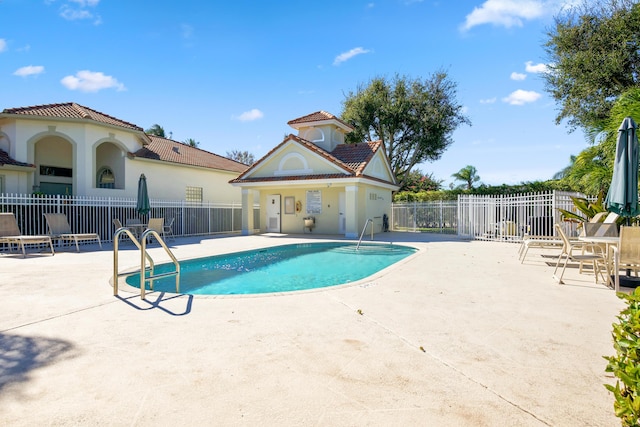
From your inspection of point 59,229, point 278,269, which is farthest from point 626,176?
point 59,229

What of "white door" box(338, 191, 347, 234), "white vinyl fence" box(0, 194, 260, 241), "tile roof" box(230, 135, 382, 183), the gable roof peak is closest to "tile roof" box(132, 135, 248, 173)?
"white vinyl fence" box(0, 194, 260, 241)

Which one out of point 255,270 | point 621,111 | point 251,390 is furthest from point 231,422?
point 621,111

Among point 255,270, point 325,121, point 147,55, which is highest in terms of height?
point 147,55

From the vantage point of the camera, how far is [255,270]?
33.3ft

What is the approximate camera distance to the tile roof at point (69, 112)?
57.1ft

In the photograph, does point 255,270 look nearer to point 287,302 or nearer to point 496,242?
point 287,302

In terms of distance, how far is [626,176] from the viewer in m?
7.11

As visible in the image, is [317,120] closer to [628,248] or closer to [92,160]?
[92,160]

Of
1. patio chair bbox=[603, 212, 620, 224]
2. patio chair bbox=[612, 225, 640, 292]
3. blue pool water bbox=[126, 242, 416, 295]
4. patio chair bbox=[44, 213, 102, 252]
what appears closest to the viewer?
patio chair bbox=[612, 225, 640, 292]

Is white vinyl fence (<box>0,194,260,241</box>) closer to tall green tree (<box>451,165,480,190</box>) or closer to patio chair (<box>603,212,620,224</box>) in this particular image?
patio chair (<box>603,212,620,224</box>)

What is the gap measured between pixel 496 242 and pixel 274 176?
12.4m

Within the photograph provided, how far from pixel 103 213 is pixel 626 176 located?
1853 centimetres

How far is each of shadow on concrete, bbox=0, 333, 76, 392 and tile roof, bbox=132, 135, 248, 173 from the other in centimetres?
1871

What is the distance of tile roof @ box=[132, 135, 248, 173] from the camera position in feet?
74.1
